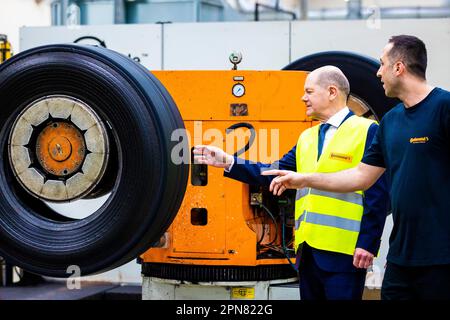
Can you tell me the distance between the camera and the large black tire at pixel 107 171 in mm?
3350

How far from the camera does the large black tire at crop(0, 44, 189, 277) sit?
3350mm

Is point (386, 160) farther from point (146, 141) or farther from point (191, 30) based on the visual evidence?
point (191, 30)

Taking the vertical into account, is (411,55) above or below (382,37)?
below

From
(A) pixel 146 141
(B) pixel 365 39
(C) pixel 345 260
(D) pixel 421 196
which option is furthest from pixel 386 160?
(B) pixel 365 39

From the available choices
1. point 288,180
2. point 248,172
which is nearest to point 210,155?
point 248,172

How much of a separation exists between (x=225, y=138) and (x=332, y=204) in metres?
0.83

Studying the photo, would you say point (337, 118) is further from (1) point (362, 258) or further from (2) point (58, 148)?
(2) point (58, 148)

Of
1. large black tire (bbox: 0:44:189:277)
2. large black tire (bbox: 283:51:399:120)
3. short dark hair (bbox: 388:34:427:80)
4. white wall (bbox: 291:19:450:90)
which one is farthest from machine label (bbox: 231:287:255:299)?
white wall (bbox: 291:19:450:90)

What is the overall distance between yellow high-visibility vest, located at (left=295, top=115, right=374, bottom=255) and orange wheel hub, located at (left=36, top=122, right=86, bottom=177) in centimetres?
98

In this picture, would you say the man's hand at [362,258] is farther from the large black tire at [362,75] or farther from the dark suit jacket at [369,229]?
the large black tire at [362,75]

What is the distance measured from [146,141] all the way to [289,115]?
1.21m

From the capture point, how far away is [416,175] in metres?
3.07

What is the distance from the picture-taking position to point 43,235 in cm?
351
